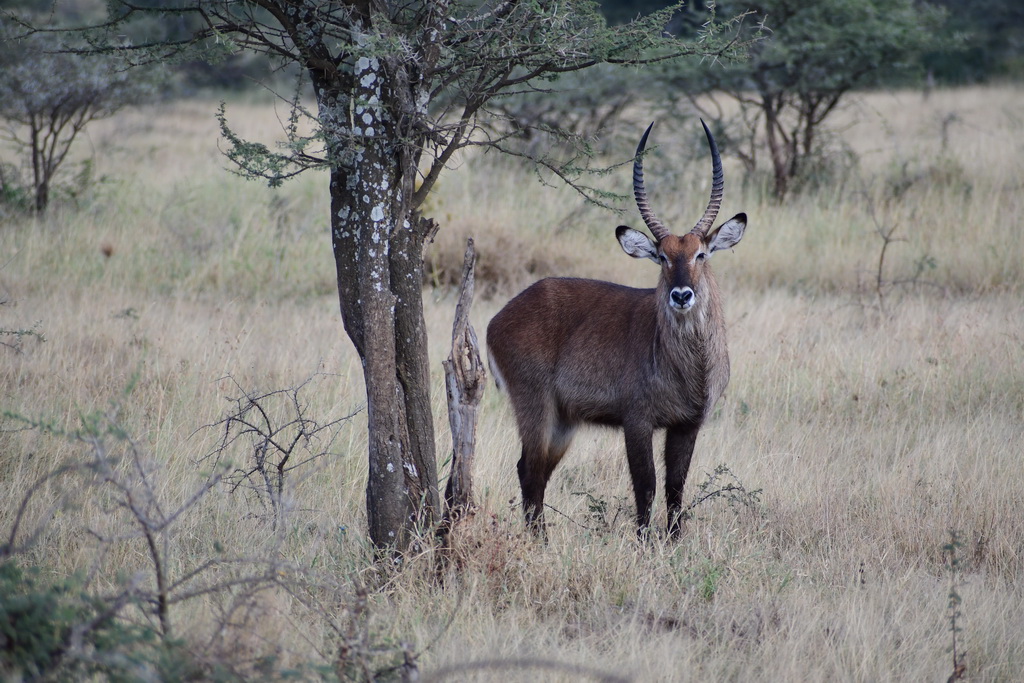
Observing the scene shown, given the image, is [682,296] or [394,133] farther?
[682,296]

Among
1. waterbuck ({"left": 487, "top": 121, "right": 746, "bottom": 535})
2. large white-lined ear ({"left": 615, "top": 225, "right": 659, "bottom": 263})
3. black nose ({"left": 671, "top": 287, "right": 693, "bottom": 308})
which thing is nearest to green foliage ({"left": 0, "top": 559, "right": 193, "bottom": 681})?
waterbuck ({"left": 487, "top": 121, "right": 746, "bottom": 535})

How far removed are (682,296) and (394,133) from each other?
139 centimetres

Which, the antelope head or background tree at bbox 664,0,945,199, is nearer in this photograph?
the antelope head

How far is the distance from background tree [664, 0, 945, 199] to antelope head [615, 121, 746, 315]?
20.8ft

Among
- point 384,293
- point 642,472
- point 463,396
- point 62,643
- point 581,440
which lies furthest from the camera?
point 581,440

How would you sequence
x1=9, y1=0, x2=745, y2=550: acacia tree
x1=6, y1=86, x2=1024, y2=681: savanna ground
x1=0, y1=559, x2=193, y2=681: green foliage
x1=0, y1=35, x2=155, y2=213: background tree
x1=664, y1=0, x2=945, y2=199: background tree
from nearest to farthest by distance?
x1=0, y1=559, x2=193, y2=681: green foliage, x1=6, y1=86, x2=1024, y2=681: savanna ground, x1=9, y1=0, x2=745, y2=550: acacia tree, x1=0, y1=35, x2=155, y2=213: background tree, x1=664, y1=0, x2=945, y2=199: background tree

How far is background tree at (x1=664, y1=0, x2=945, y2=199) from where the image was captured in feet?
32.9

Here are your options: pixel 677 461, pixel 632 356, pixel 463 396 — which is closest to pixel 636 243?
pixel 632 356

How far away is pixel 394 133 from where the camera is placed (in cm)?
321

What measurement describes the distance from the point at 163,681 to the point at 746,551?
225 centimetres

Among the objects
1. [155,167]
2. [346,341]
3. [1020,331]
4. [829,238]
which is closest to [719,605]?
[346,341]

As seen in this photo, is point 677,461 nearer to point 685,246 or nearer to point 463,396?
point 685,246

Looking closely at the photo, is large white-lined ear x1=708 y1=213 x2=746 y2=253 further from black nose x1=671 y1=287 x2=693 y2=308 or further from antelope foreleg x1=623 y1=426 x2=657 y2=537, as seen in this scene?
antelope foreleg x1=623 y1=426 x2=657 y2=537

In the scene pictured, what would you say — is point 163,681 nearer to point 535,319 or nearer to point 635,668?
point 635,668
